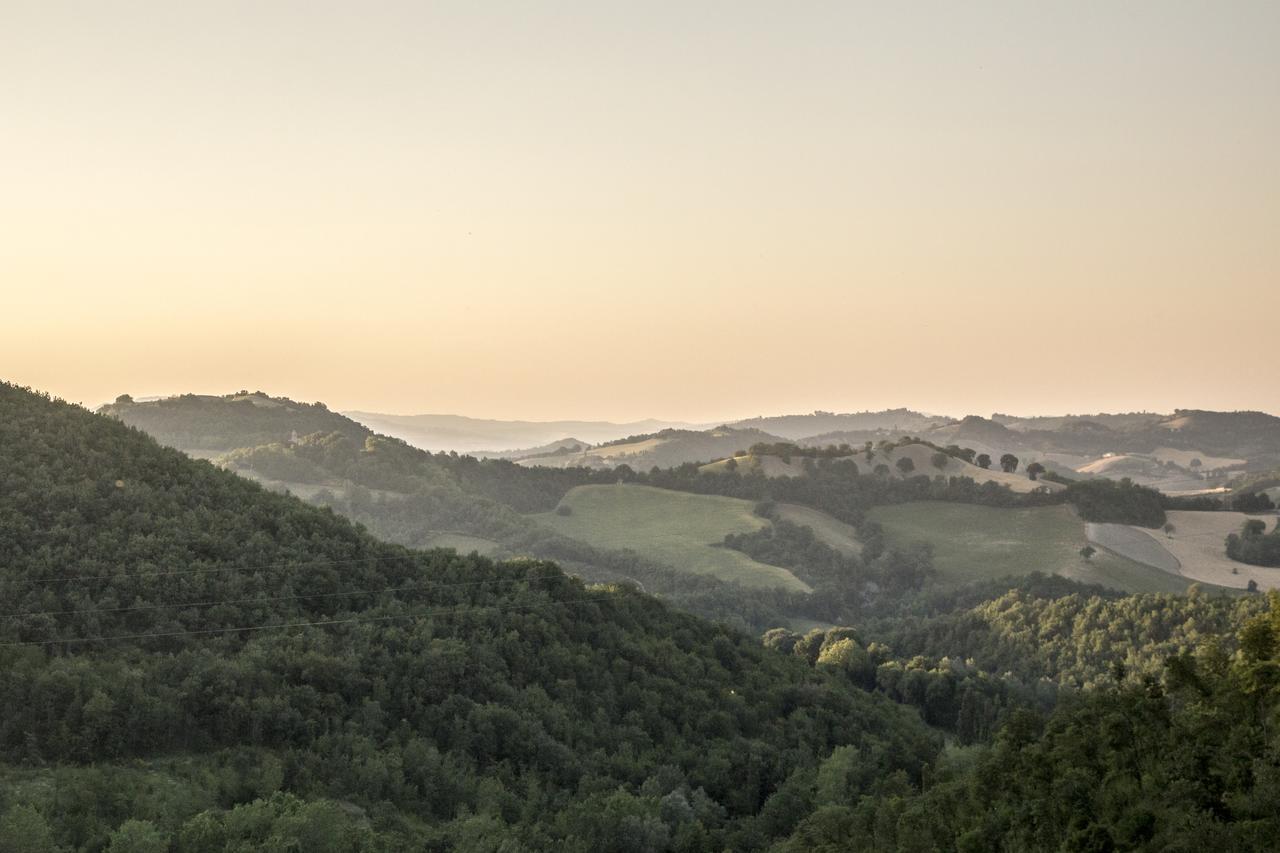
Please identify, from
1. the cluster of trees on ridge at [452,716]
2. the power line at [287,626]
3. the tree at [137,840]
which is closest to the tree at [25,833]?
the cluster of trees on ridge at [452,716]

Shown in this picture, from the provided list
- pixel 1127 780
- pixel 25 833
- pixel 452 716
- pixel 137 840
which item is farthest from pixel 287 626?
pixel 1127 780

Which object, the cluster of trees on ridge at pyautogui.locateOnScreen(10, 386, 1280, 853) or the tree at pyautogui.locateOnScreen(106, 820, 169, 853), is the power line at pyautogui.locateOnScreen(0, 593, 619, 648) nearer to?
the cluster of trees on ridge at pyautogui.locateOnScreen(10, 386, 1280, 853)

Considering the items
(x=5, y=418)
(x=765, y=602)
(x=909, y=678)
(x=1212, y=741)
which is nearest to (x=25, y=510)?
(x=5, y=418)

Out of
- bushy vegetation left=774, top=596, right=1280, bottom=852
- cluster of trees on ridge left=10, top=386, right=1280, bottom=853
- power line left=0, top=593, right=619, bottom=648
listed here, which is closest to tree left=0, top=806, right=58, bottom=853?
cluster of trees on ridge left=10, top=386, right=1280, bottom=853

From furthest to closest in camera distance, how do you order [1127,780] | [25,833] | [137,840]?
[137,840], [25,833], [1127,780]

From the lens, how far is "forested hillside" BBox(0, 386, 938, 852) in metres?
53.7

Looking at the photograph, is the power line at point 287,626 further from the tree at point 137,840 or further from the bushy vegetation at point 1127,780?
the bushy vegetation at point 1127,780

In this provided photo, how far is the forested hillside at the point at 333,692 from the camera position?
53.7m

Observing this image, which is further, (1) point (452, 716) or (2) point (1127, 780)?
(1) point (452, 716)

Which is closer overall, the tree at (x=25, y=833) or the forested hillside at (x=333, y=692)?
the tree at (x=25, y=833)

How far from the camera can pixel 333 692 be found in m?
65.6

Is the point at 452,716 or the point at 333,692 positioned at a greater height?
the point at 333,692

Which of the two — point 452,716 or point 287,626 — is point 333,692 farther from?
point 287,626

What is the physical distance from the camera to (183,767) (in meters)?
55.1
